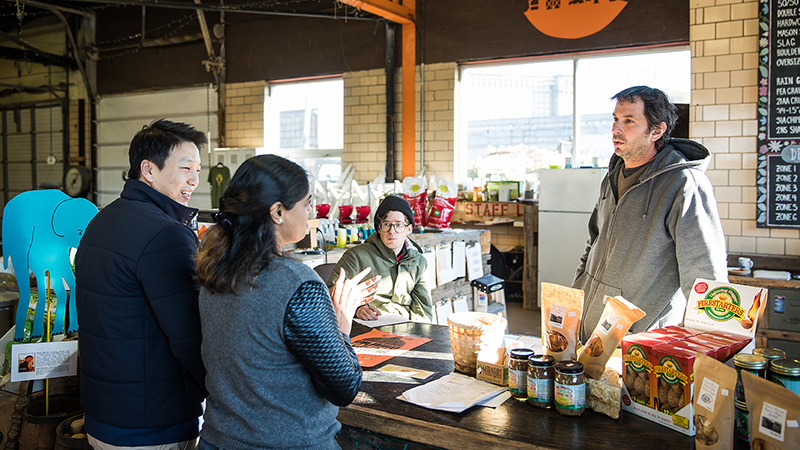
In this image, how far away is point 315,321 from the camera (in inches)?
59.8

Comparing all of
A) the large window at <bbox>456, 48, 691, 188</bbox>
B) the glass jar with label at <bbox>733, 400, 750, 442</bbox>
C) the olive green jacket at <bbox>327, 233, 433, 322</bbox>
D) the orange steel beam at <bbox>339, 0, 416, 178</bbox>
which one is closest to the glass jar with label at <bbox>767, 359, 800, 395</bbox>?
the glass jar with label at <bbox>733, 400, 750, 442</bbox>

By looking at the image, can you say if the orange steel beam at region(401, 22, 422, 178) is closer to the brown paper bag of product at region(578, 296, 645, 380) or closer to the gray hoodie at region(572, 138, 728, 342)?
the gray hoodie at region(572, 138, 728, 342)

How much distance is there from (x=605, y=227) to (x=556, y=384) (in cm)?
122

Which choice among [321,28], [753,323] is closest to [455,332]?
[753,323]

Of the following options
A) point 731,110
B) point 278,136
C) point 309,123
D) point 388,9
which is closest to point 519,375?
point 731,110

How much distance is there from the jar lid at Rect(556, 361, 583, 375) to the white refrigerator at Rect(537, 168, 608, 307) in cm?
519

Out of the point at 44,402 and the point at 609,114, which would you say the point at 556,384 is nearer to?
the point at 44,402

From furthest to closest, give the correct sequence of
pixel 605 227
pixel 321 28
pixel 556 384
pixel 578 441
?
pixel 321 28, pixel 605 227, pixel 556 384, pixel 578 441

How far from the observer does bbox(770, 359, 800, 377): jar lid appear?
1.42 m

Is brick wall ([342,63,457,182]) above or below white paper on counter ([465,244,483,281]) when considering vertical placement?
above

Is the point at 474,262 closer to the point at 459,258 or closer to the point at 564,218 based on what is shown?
the point at 459,258

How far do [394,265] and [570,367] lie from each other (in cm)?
197

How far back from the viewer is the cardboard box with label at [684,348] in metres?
1.64

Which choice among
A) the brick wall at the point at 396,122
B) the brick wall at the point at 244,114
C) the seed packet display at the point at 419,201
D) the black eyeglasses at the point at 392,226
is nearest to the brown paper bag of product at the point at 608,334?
the black eyeglasses at the point at 392,226
